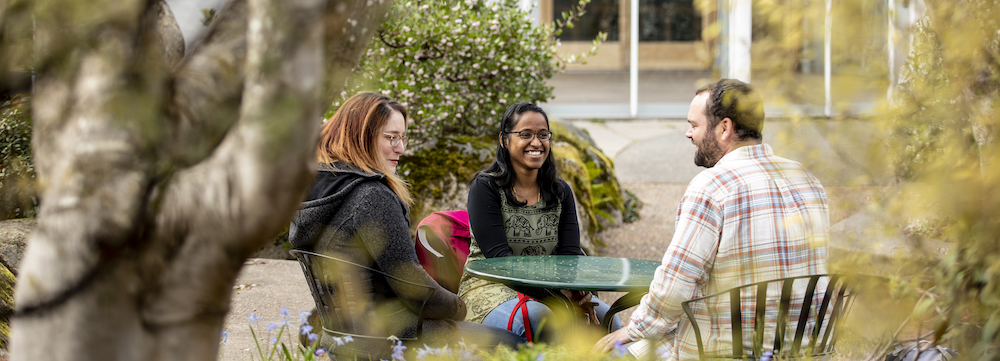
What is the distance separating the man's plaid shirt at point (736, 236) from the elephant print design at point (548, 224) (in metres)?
1.35

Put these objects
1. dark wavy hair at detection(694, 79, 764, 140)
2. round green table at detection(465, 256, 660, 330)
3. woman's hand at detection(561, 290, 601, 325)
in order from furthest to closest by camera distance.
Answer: woman's hand at detection(561, 290, 601, 325) < round green table at detection(465, 256, 660, 330) < dark wavy hair at detection(694, 79, 764, 140)

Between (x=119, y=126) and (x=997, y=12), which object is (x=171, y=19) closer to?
(x=119, y=126)

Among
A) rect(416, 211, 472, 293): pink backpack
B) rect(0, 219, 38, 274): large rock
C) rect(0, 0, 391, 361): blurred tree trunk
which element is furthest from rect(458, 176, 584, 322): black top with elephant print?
rect(0, 219, 38, 274): large rock

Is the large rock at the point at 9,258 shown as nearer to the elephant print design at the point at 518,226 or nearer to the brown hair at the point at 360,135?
the brown hair at the point at 360,135

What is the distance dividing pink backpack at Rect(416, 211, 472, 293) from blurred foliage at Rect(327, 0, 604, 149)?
255cm

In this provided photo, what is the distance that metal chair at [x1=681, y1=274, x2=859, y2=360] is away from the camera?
2369mm

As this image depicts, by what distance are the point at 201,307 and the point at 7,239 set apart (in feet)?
10.9

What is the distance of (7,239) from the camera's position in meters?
4.03

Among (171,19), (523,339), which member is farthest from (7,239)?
(171,19)

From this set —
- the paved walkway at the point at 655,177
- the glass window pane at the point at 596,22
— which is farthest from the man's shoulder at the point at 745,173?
the glass window pane at the point at 596,22

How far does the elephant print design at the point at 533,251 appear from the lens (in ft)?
12.6

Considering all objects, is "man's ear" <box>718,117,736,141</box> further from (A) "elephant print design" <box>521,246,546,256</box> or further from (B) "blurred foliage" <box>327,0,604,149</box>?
(B) "blurred foliage" <box>327,0,604,149</box>

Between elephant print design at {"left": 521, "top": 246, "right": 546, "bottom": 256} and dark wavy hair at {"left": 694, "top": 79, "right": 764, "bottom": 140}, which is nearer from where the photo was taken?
dark wavy hair at {"left": 694, "top": 79, "right": 764, "bottom": 140}

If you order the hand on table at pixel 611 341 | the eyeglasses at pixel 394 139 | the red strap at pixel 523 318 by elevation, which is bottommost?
the red strap at pixel 523 318
